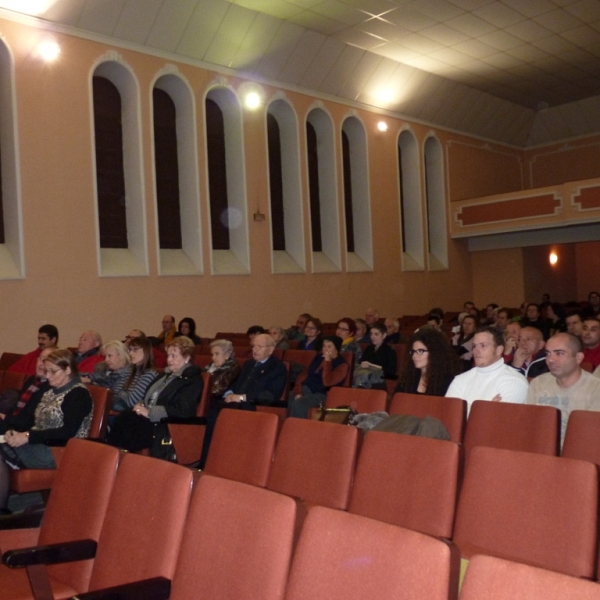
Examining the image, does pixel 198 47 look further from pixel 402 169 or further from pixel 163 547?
pixel 163 547

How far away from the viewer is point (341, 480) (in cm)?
251

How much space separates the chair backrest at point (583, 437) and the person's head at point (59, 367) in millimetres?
2706

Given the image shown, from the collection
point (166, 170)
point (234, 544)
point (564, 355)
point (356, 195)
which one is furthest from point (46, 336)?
point (356, 195)

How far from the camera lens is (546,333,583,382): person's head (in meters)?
3.35

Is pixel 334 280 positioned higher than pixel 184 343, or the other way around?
pixel 334 280

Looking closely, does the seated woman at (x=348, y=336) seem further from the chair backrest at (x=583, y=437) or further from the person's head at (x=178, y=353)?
→ the chair backrest at (x=583, y=437)

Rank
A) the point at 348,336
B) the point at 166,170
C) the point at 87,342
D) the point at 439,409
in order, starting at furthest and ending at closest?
the point at 166,170 → the point at 348,336 → the point at 87,342 → the point at 439,409

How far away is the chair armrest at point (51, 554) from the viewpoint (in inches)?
77.3

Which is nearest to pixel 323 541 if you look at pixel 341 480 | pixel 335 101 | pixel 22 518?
pixel 341 480

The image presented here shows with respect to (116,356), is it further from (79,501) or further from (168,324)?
(168,324)

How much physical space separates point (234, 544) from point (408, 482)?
0.79 m

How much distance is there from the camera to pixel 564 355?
3.35m

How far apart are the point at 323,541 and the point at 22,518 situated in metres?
1.41

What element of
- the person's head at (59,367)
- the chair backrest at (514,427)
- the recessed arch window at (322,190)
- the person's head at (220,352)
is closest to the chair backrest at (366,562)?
the chair backrest at (514,427)
